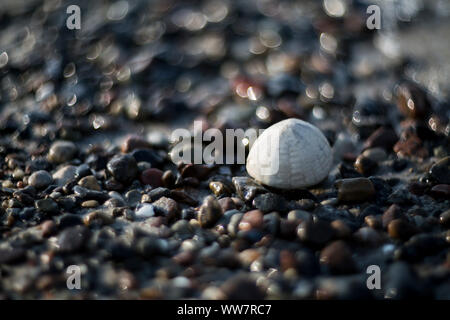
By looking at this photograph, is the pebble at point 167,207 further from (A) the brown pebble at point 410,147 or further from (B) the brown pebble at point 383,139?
(A) the brown pebble at point 410,147

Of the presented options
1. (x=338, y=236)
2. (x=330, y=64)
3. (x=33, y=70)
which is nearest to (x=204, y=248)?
(x=338, y=236)

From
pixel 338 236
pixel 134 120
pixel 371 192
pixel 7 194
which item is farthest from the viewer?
pixel 134 120

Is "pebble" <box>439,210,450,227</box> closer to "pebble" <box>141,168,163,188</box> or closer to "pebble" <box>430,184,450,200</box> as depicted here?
"pebble" <box>430,184,450,200</box>

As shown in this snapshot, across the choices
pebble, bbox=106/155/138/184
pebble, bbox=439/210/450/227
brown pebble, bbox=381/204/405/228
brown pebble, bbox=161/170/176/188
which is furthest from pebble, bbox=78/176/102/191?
pebble, bbox=439/210/450/227

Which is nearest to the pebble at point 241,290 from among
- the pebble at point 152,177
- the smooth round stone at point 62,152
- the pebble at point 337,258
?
the pebble at point 337,258

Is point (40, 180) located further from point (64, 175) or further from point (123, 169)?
point (123, 169)

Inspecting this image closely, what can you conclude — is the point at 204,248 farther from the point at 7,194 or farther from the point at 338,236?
the point at 7,194
